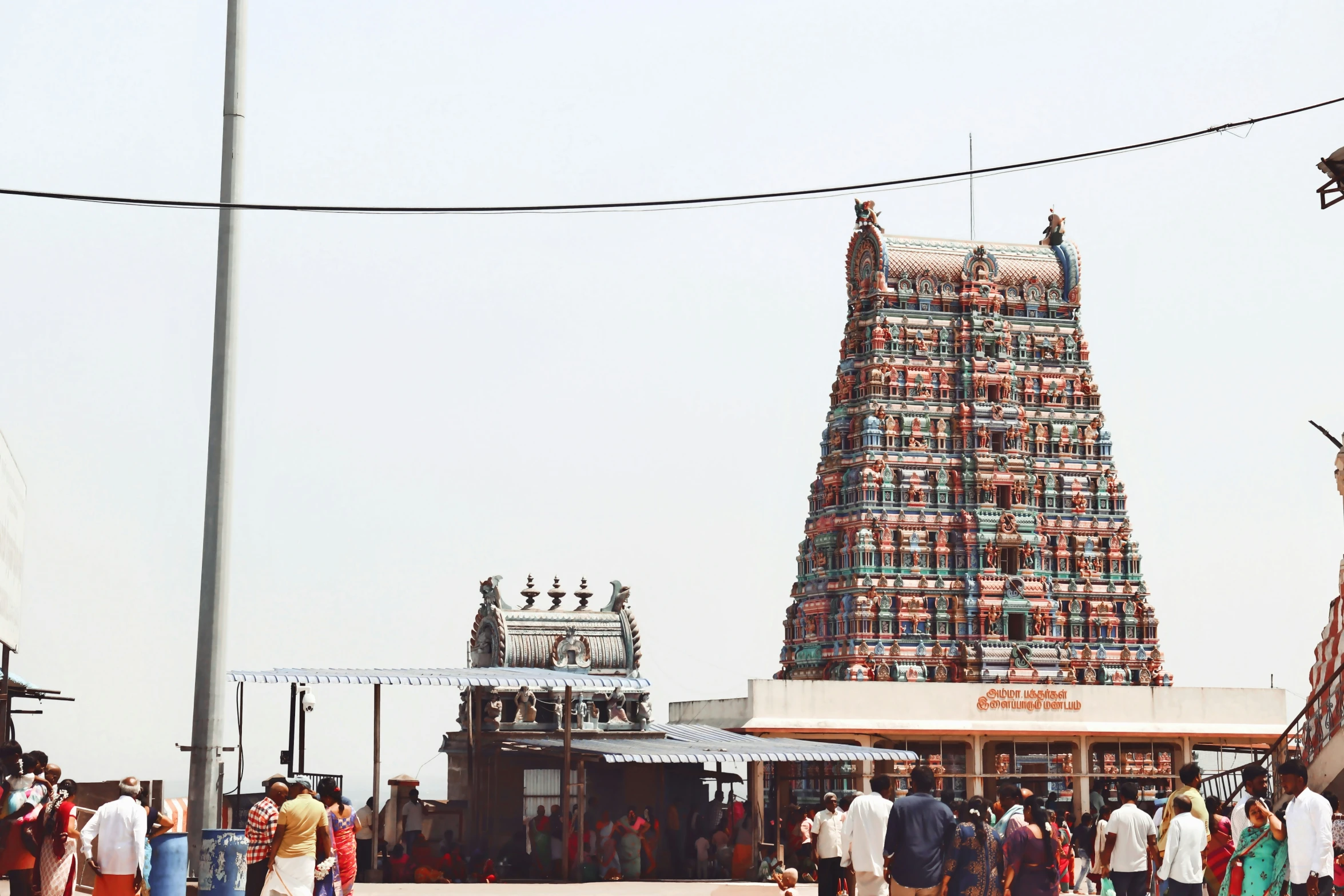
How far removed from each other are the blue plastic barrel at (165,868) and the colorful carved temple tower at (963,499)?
4598cm

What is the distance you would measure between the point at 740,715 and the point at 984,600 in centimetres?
1638

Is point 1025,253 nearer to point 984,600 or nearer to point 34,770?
point 984,600

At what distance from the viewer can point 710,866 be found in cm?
3062

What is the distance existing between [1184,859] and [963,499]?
4909 cm

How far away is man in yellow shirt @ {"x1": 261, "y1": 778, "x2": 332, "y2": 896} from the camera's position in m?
15.4

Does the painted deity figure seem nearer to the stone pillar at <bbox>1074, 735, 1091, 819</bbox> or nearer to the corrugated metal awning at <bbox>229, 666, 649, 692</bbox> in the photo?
the corrugated metal awning at <bbox>229, 666, 649, 692</bbox>

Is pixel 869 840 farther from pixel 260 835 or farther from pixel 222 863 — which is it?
pixel 222 863

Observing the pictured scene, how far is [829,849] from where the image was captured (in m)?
21.4

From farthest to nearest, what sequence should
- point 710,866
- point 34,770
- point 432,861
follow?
point 710,866, point 432,861, point 34,770

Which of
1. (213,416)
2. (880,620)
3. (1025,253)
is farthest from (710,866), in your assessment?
(1025,253)

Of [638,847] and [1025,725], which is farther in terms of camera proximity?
[1025,725]

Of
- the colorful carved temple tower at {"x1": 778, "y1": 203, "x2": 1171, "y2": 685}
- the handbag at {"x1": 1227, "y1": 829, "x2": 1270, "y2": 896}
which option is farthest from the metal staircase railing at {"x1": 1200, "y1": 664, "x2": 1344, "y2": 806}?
the colorful carved temple tower at {"x1": 778, "y1": 203, "x2": 1171, "y2": 685}

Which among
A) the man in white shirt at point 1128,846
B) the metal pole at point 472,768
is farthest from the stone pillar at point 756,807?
the man in white shirt at point 1128,846

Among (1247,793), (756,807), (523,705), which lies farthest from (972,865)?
(523,705)
